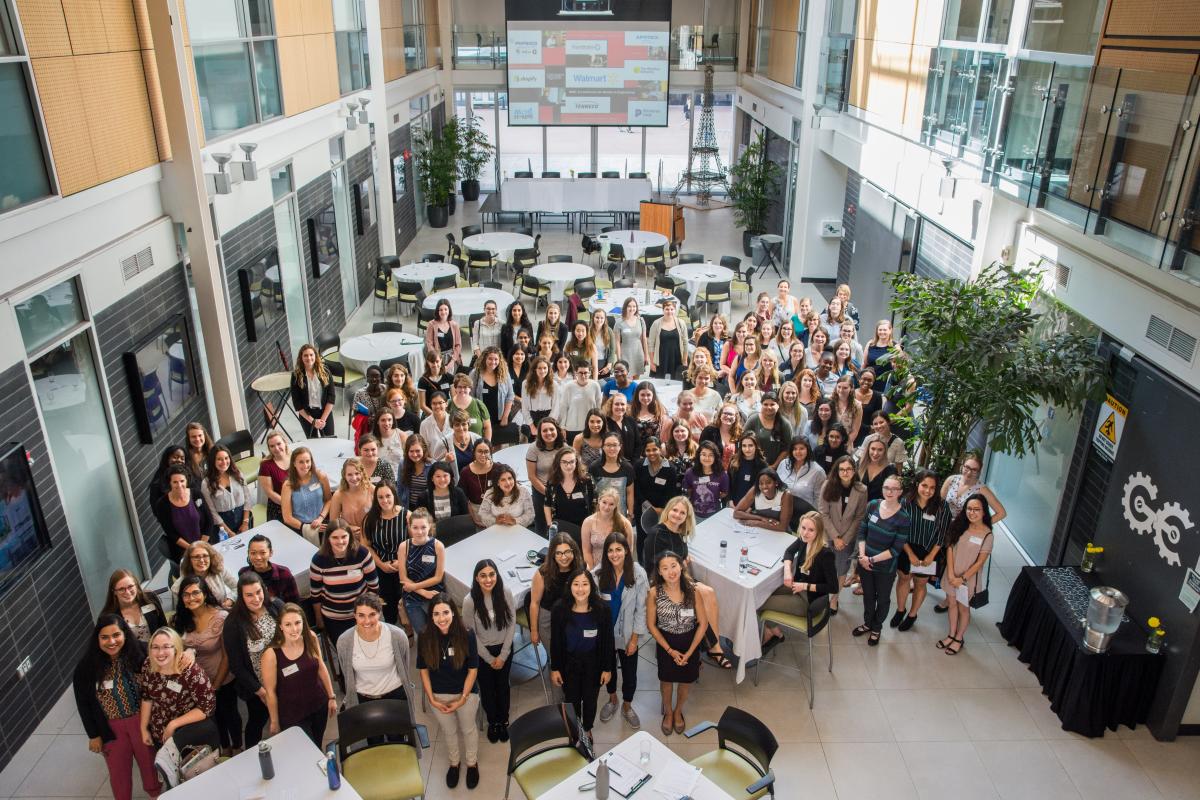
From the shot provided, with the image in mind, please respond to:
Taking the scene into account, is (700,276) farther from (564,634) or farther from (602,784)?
(602,784)

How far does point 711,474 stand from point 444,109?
19.0 meters

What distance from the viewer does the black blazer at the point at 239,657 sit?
5.02m

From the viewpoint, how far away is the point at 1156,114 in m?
5.60

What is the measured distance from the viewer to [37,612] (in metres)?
5.88

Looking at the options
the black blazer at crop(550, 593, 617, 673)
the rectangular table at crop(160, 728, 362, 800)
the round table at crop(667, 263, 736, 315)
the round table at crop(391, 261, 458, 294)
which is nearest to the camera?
the rectangular table at crop(160, 728, 362, 800)

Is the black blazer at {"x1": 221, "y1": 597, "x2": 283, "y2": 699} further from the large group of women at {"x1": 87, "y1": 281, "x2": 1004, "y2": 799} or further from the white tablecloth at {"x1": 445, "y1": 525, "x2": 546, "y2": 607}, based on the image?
the white tablecloth at {"x1": 445, "y1": 525, "x2": 546, "y2": 607}

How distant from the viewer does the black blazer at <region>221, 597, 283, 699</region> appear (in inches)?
198

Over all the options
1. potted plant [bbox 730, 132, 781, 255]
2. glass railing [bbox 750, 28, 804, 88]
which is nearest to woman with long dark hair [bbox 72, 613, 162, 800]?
glass railing [bbox 750, 28, 804, 88]

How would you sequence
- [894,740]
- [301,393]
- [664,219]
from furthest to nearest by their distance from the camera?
[664,219]
[301,393]
[894,740]

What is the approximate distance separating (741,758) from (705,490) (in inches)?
92.9

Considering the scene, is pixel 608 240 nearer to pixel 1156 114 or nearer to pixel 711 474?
pixel 711 474

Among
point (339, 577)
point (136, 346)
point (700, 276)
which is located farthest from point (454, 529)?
point (700, 276)

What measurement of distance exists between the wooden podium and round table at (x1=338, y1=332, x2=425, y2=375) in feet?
26.1

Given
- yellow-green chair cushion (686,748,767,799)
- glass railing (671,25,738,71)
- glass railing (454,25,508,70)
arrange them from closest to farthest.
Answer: yellow-green chair cushion (686,748,767,799) < glass railing (454,25,508,70) < glass railing (671,25,738,71)
